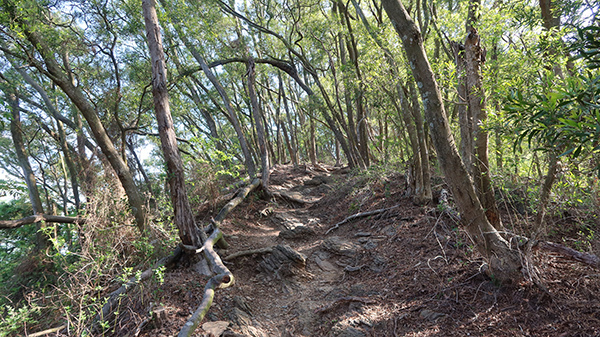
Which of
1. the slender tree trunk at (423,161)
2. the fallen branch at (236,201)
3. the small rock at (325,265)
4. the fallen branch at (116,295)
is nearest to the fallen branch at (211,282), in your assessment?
the fallen branch at (236,201)

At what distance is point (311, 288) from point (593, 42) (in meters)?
4.94

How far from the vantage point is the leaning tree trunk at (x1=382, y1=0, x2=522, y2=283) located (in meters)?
3.44

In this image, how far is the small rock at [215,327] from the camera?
3651 millimetres

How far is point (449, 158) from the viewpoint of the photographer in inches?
139

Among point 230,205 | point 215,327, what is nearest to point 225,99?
point 230,205

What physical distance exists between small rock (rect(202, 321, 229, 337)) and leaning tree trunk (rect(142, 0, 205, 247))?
223cm

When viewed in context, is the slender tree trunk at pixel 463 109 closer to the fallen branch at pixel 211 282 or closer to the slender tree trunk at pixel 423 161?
the slender tree trunk at pixel 423 161

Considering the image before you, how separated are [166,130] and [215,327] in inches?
144

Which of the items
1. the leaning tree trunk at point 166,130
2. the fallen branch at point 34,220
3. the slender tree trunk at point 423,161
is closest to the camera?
the fallen branch at point 34,220

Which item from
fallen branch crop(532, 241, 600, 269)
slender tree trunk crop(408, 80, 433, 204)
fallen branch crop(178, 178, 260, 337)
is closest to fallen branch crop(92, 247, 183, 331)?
fallen branch crop(178, 178, 260, 337)

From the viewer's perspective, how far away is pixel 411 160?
756cm

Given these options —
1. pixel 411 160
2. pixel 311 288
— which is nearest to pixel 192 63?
pixel 411 160

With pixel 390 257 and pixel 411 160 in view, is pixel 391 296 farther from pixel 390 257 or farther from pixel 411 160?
pixel 411 160

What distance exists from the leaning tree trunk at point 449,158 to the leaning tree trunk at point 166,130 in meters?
4.30
